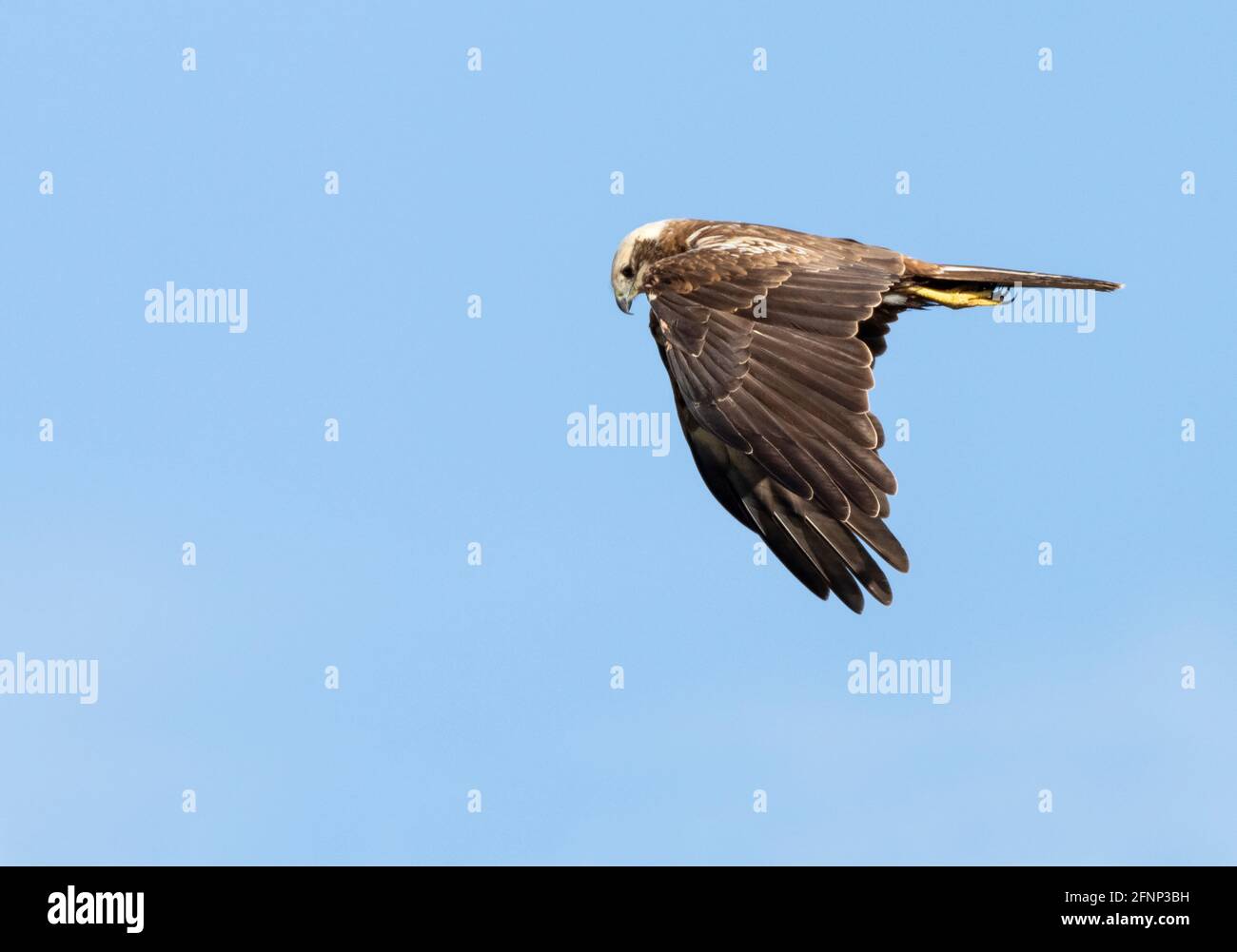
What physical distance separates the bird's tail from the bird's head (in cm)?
209

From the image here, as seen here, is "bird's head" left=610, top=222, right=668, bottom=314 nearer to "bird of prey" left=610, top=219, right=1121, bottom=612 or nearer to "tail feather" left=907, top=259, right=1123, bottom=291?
"bird of prey" left=610, top=219, right=1121, bottom=612

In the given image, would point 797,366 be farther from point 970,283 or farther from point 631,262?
point 631,262

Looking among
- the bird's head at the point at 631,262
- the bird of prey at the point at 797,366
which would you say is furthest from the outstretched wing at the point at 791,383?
the bird's head at the point at 631,262

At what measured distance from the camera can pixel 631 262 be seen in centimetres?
1579

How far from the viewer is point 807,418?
500 inches

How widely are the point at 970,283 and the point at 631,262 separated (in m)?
2.59

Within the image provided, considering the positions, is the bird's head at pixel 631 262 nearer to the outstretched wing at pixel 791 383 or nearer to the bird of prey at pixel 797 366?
the bird of prey at pixel 797 366

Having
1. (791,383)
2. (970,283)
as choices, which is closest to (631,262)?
(970,283)

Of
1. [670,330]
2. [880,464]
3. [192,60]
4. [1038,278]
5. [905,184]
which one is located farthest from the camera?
[192,60]

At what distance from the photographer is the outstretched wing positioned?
41.3ft

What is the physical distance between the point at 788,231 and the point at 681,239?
34.6 inches

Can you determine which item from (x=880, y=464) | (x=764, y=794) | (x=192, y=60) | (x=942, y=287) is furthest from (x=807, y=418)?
(x=192, y=60)

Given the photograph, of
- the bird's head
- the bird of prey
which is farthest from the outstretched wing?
the bird's head

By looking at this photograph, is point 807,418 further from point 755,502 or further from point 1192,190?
point 1192,190
